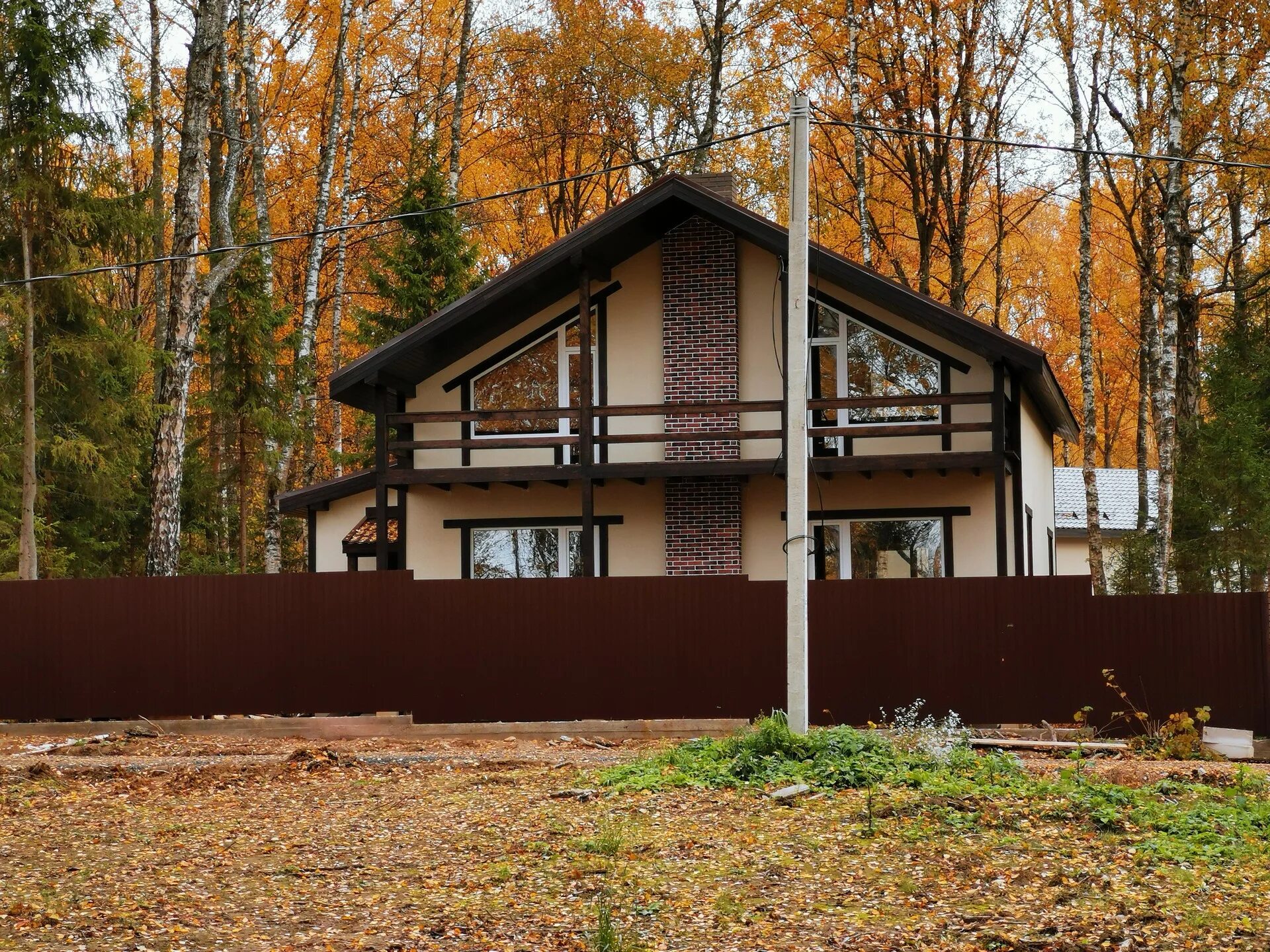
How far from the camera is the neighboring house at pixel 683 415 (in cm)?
1836

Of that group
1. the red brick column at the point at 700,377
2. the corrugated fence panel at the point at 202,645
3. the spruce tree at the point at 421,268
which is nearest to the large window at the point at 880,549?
the red brick column at the point at 700,377

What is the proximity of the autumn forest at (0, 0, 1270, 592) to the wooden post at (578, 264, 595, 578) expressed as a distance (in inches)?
80.4

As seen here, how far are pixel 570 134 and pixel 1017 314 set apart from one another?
747 inches

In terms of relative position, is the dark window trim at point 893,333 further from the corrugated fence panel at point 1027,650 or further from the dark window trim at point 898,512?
the corrugated fence panel at point 1027,650

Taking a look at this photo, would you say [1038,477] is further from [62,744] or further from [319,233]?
[62,744]

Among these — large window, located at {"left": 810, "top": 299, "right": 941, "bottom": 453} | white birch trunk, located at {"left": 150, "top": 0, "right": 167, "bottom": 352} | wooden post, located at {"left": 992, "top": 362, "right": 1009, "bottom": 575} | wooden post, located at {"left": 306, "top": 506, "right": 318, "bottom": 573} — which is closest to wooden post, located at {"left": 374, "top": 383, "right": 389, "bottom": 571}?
wooden post, located at {"left": 306, "top": 506, "right": 318, "bottom": 573}

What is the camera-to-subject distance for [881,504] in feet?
→ 62.8

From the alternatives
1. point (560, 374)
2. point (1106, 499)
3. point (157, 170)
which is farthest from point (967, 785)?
point (1106, 499)

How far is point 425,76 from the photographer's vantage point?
33500mm

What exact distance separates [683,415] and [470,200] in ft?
18.1

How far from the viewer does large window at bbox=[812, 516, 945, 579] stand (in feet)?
62.4

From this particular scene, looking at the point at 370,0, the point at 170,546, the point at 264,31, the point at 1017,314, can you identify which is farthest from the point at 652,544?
the point at 1017,314

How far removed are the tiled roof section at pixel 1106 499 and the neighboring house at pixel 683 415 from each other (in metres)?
13.8

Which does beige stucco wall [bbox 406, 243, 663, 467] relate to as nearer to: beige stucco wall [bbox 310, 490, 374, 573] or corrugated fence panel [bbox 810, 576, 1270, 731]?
beige stucco wall [bbox 310, 490, 374, 573]
